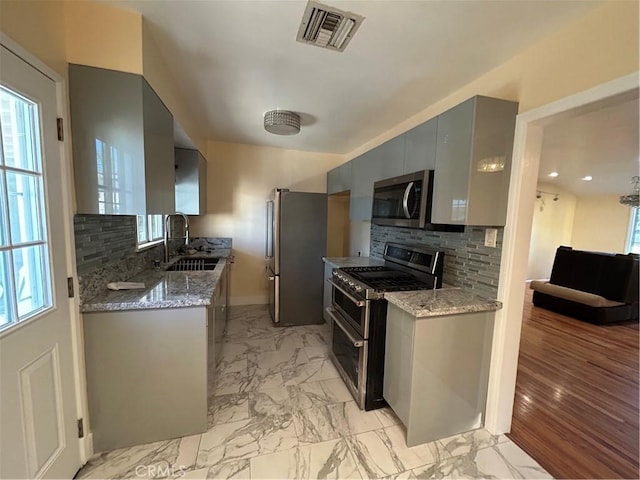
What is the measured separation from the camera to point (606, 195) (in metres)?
6.11

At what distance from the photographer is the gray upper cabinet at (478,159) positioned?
1.53 m

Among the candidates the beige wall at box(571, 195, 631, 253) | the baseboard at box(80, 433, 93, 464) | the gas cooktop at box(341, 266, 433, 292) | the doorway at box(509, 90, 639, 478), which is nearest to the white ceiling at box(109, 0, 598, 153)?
the doorway at box(509, 90, 639, 478)

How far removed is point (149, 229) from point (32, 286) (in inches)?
74.0

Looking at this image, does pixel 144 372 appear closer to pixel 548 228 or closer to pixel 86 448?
pixel 86 448

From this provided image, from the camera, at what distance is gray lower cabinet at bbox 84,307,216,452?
149 centimetres

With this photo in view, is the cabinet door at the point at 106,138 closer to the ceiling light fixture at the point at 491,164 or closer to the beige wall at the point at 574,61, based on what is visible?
the ceiling light fixture at the point at 491,164

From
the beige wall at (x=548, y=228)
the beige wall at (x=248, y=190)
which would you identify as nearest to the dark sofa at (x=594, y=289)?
the beige wall at (x=548, y=228)

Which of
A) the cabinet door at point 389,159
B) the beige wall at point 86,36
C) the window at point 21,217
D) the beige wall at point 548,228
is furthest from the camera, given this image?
the beige wall at point 548,228

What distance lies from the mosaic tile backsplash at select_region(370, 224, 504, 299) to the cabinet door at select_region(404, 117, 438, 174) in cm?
59

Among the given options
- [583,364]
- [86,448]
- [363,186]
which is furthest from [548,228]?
[86,448]

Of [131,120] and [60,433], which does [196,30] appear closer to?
[131,120]

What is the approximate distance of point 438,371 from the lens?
1.63 meters

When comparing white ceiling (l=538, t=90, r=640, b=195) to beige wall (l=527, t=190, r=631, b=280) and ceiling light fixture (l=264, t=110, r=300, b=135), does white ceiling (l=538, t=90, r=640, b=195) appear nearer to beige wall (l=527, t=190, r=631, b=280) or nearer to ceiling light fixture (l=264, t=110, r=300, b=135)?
beige wall (l=527, t=190, r=631, b=280)

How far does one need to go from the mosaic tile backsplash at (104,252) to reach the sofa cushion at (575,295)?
5.85 m
